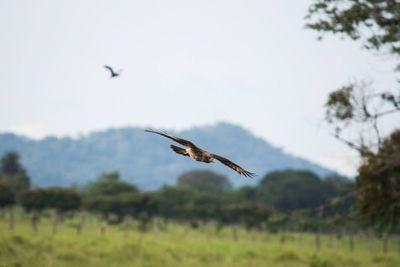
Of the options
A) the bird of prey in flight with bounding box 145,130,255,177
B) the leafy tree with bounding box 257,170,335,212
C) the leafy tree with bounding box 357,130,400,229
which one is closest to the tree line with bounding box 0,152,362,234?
the leafy tree with bounding box 257,170,335,212

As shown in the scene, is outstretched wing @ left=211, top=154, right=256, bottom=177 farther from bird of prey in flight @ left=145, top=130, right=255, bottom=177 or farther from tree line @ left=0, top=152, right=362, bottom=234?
tree line @ left=0, top=152, right=362, bottom=234

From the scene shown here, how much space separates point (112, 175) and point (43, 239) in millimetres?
79138

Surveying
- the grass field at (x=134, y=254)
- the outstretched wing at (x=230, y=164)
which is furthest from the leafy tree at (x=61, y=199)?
the outstretched wing at (x=230, y=164)

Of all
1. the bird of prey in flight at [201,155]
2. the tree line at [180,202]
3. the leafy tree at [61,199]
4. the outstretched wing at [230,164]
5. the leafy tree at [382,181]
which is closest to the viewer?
the outstretched wing at [230,164]

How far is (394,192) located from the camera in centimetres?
1920

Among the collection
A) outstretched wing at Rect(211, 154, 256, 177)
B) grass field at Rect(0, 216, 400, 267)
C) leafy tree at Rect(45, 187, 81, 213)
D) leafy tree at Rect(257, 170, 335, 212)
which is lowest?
grass field at Rect(0, 216, 400, 267)

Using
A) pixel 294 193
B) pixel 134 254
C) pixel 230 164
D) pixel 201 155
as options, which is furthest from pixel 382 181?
pixel 294 193

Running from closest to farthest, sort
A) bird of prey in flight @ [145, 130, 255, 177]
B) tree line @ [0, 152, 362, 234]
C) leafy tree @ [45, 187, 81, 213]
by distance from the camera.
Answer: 1. bird of prey in flight @ [145, 130, 255, 177]
2. tree line @ [0, 152, 362, 234]
3. leafy tree @ [45, 187, 81, 213]

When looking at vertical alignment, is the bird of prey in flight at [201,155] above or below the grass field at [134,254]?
above

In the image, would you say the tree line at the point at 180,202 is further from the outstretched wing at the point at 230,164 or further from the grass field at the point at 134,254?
the outstretched wing at the point at 230,164

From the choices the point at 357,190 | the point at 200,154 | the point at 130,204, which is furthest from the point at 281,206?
the point at 200,154

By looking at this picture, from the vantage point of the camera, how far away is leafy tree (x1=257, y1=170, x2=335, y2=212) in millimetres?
113125

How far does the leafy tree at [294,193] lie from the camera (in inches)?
4454

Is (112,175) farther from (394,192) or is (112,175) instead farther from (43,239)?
(394,192)
